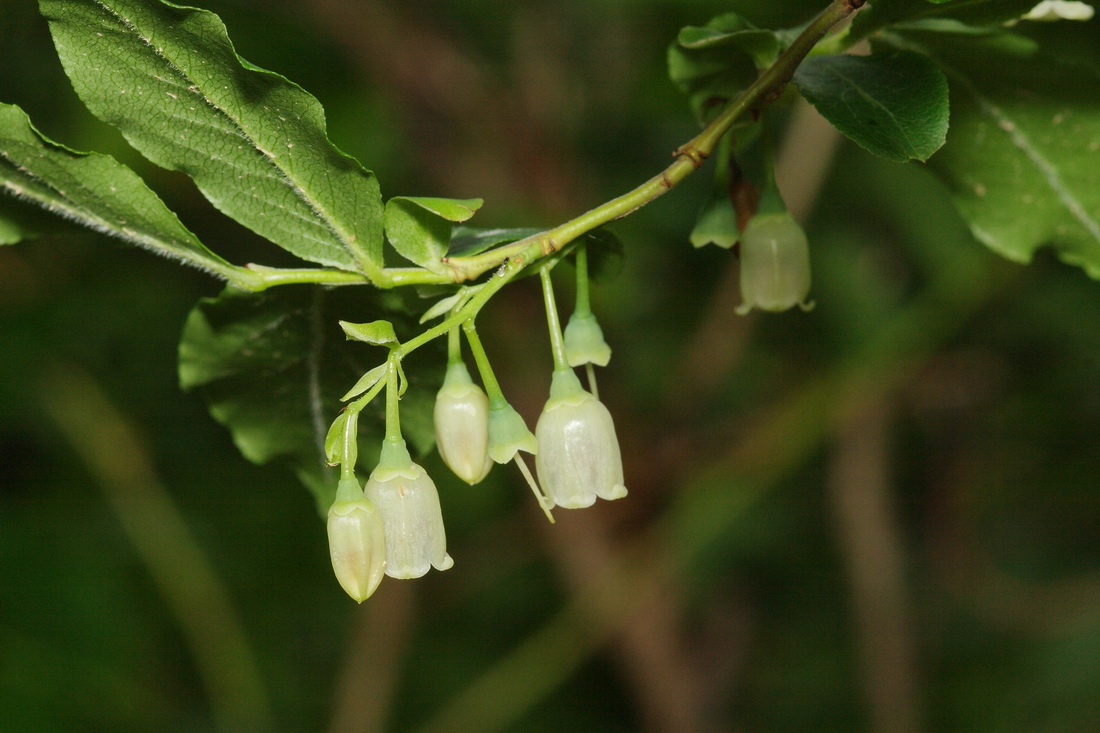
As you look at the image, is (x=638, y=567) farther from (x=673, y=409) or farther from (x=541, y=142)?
(x=541, y=142)

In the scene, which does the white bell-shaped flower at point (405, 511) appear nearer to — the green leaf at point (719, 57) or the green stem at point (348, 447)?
the green stem at point (348, 447)

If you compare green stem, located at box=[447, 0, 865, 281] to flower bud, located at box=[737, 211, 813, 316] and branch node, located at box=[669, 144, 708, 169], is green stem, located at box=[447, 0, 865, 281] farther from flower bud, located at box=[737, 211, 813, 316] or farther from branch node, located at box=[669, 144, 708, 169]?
flower bud, located at box=[737, 211, 813, 316]

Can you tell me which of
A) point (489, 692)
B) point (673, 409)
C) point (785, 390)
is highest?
point (673, 409)

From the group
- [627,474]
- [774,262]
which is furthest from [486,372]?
[627,474]

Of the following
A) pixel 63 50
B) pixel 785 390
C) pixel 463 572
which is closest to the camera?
pixel 63 50

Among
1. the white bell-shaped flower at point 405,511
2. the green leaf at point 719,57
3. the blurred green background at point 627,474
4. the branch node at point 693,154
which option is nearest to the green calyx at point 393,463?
the white bell-shaped flower at point 405,511

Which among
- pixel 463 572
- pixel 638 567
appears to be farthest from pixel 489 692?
pixel 463 572

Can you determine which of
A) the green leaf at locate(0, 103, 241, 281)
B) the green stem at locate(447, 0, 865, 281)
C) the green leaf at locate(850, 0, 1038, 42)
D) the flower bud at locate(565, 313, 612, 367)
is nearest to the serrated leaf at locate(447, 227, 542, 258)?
the green stem at locate(447, 0, 865, 281)
